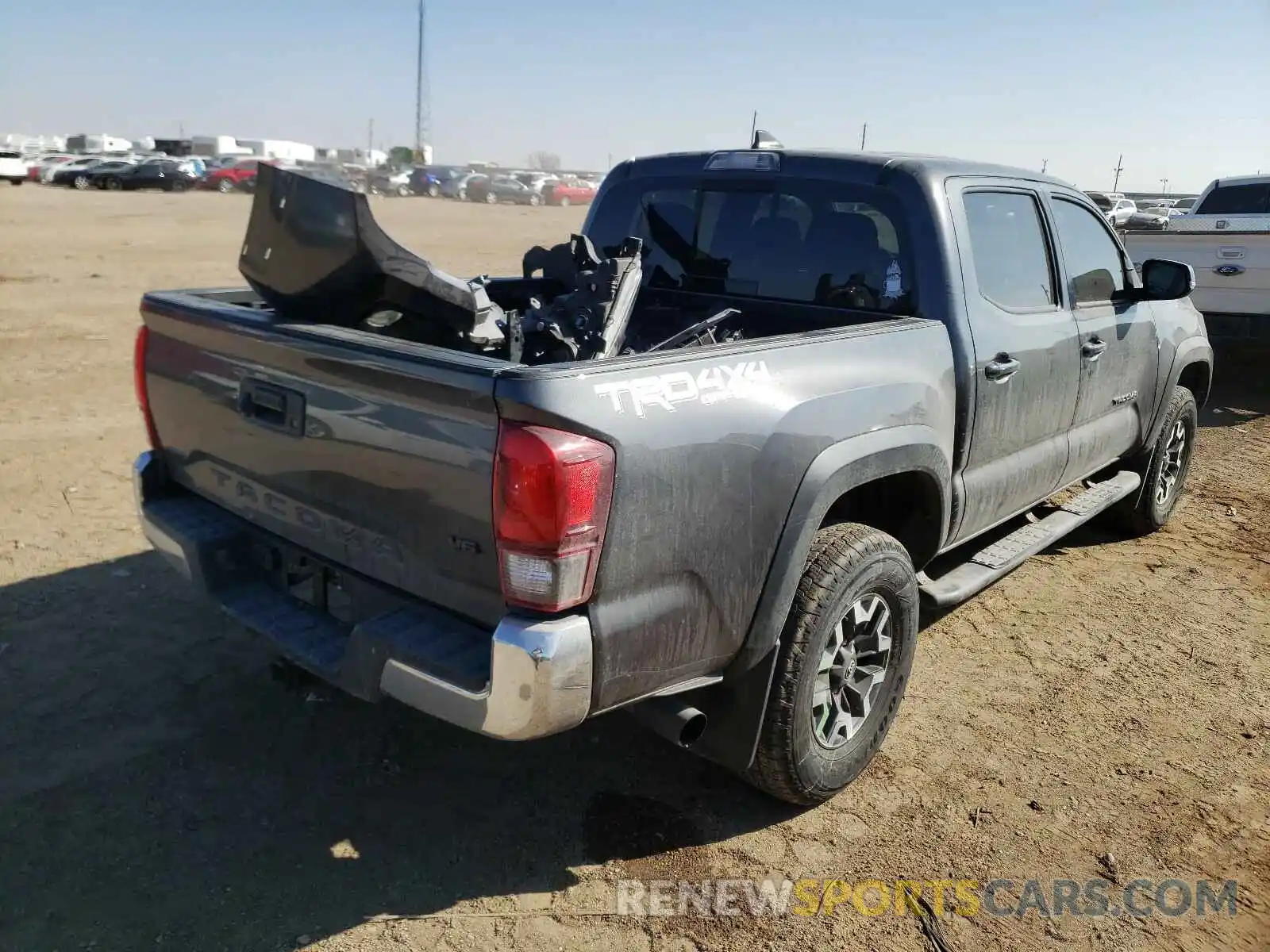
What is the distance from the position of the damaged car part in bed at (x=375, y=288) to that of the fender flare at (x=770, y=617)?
0.87 m

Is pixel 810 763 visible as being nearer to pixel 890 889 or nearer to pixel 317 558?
pixel 890 889

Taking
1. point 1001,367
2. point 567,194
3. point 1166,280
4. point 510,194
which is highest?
point 567,194

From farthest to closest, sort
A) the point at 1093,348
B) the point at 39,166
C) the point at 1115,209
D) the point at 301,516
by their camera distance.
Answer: the point at 39,166 < the point at 1115,209 < the point at 1093,348 < the point at 301,516

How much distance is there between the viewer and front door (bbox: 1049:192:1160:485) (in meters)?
4.46

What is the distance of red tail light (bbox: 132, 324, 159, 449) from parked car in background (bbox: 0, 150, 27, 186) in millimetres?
43216

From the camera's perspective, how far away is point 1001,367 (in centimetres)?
369

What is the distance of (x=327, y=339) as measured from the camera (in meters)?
2.65

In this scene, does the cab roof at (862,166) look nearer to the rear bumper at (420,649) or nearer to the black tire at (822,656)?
the black tire at (822,656)

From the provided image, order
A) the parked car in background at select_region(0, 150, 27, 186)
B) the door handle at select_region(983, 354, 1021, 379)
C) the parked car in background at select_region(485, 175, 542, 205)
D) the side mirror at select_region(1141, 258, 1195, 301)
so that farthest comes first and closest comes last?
the parked car in background at select_region(485, 175, 542, 205) → the parked car in background at select_region(0, 150, 27, 186) → the side mirror at select_region(1141, 258, 1195, 301) → the door handle at select_region(983, 354, 1021, 379)

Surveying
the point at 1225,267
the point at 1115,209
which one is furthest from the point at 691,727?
the point at 1115,209

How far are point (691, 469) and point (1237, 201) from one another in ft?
42.5

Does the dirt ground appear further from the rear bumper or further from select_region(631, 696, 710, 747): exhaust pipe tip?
the rear bumper

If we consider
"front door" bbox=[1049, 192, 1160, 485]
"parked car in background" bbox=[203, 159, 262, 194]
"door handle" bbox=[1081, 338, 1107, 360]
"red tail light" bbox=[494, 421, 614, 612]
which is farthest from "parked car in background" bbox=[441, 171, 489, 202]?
"red tail light" bbox=[494, 421, 614, 612]

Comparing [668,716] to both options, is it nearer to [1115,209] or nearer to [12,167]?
[1115,209]
